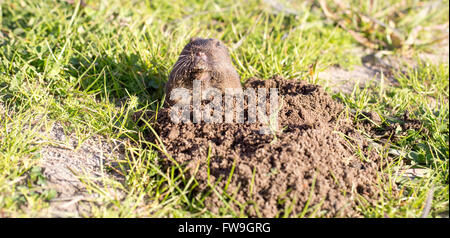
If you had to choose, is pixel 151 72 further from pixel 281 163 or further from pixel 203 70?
pixel 281 163

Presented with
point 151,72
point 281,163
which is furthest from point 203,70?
point 281,163

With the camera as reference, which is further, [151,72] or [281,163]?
[151,72]

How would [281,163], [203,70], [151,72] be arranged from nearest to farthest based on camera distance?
[281,163] → [203,70] → [151,72]

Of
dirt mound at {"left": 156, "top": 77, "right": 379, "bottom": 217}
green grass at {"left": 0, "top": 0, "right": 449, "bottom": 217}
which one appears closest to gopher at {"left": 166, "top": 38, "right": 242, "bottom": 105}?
dirt mound at {"left": 156, "top": 77, "right": 379, "bottom": 217}

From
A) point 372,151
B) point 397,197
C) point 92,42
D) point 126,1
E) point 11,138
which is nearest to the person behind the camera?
point 397,197
